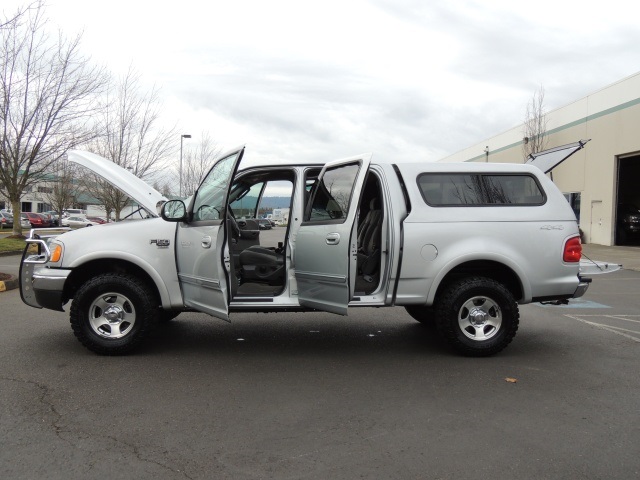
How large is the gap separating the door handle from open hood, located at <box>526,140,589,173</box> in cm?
305

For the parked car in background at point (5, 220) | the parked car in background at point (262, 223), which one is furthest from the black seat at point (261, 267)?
the parked car in background at point (5, 220)

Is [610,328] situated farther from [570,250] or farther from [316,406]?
[316,406]

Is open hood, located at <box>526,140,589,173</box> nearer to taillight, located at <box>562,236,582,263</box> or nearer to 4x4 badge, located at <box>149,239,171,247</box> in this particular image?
taillight, located at <box>562,236,582,263</box>

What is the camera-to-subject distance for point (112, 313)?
5.49 metres

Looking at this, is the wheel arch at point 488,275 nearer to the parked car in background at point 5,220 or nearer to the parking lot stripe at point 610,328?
the parking lot stripe at point 610,328

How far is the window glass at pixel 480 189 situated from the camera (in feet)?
18.7

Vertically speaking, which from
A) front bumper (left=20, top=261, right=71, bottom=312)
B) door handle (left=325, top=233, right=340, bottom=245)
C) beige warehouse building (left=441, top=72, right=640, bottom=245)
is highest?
beige warehouse building (left=441, top=72, right=640, bottom=245)

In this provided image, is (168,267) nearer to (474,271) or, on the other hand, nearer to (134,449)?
(134,449)

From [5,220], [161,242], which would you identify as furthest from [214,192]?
[5,220]

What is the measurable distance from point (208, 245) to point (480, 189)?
9.39ft

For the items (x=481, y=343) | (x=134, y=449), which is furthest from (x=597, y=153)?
(x=134, y=449)

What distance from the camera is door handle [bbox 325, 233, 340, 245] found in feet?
17.1

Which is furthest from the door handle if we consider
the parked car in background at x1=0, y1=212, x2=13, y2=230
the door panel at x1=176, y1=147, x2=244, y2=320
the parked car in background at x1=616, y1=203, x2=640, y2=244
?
the parked car in background at x1=0, y1=212, x2=13, y2=230

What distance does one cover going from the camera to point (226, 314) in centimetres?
514
